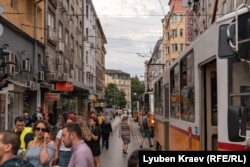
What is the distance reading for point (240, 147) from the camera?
16.6 ft

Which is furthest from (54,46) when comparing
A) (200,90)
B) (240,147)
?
(240,147)

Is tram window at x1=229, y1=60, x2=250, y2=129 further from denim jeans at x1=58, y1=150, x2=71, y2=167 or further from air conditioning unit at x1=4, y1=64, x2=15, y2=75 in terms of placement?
air conditioning unit at x1=4, y1=64, x2=15, y2=75

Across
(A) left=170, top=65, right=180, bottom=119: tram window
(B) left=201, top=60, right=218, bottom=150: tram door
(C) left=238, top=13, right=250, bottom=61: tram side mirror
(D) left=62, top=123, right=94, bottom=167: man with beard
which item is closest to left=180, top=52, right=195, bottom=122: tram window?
(B) left=201, top=60, right=218, bottom=150: tram door

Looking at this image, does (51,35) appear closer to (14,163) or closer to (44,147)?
(44,147)

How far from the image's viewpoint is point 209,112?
23.8 feet

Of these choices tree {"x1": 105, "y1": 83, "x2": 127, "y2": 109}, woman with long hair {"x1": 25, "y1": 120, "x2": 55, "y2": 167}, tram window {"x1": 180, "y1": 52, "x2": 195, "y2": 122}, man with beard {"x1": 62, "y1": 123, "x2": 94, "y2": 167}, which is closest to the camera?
man with beard {"x1": 62, "y1": 123, "x2": 94, "y2": 167}

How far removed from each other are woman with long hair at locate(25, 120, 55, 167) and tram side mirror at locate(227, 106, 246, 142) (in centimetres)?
327

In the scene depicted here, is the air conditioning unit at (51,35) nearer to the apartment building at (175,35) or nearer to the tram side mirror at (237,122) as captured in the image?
the tram side mirror at (237,122)

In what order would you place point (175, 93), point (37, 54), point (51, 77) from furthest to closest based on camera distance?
point (51, 77)
point (37, 54)
point (175, 93)

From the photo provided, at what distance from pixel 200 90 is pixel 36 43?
2082 cm

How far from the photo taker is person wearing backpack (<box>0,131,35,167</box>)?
180 inches

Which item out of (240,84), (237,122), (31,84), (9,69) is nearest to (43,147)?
(240,84)

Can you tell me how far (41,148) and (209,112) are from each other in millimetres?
2571

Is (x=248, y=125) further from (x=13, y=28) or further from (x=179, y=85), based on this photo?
(x=13, y=28)
